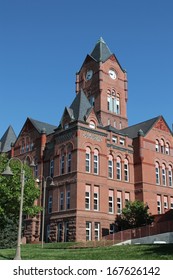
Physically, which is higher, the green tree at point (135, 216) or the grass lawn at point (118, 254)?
the green tree at point (135, 216)

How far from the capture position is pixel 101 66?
66.6 m

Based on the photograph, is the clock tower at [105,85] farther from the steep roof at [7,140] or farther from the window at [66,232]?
the window at [66,232]

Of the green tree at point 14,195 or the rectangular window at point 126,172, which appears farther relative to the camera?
the rectangular window at point 126,172

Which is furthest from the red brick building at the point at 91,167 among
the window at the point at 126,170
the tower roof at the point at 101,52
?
the tower roof at the point at 101,52

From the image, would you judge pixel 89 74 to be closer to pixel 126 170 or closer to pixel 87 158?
pixel 126 170

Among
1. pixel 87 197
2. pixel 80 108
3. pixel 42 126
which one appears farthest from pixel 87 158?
pixel 42 126

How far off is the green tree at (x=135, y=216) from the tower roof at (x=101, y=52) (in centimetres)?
3114

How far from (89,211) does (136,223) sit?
19.5 ft

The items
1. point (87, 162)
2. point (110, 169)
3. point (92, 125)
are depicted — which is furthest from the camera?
point (110, 169)

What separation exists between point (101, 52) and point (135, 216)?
35.5 metres

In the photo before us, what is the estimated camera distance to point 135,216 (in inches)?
1785

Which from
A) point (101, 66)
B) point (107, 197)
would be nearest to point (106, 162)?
point (107, 197)

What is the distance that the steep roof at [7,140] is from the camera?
66812 millimetres

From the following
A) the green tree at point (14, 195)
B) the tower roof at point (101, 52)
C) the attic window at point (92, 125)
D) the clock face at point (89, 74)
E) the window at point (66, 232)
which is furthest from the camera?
the clock face at point (89, 74)
